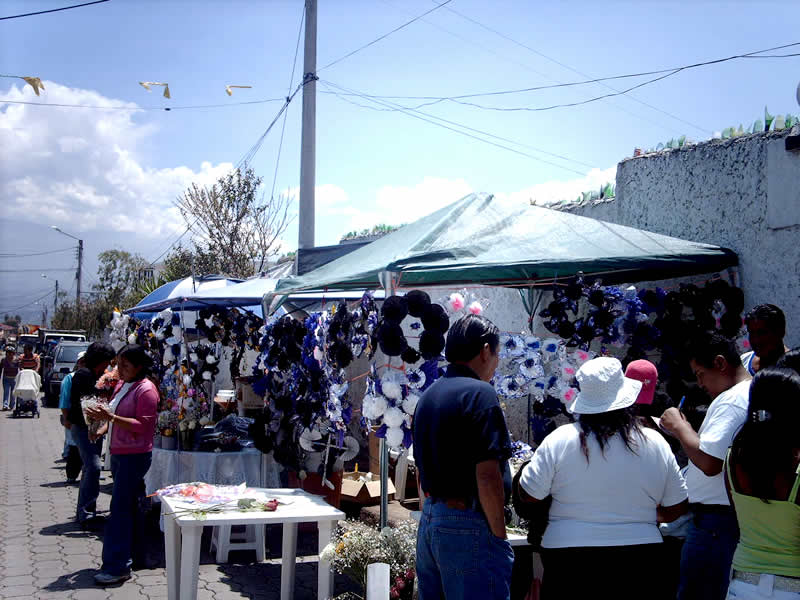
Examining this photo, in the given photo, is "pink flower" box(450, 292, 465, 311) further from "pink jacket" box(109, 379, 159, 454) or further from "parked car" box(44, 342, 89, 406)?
"parked car" box(44, 342, 89, 406)

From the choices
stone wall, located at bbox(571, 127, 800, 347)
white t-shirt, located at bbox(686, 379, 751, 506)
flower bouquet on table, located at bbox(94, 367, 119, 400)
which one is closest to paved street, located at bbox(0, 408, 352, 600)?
flower bouquet on table, located at bbox(94, 367, 119, 400)

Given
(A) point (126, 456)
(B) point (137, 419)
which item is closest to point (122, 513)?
(A) point (126, 456)

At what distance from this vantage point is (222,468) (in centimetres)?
665

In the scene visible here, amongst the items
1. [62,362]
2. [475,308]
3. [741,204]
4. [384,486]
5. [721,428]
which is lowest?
[384,486]

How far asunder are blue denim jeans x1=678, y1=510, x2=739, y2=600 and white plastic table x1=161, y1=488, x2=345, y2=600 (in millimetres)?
2190

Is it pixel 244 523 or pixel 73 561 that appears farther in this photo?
pixel 73 561

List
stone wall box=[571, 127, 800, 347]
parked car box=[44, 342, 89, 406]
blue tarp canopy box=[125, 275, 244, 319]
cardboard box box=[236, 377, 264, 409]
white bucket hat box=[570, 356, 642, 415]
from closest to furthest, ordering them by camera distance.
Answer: white bucket hat box=[570, 356, 642, 415] → stone wall box=[571, 127, 800, 347] → blue tarp canopy box=[125, 275, 244, 319] → cardboard box box=[236, 377, 264, 409] → parked car box=[44, 342, 89, 406]

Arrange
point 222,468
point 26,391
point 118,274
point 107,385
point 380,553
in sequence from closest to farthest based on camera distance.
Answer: point 380,553
point 222,468
point 107,385
point 26,391
point 118,274

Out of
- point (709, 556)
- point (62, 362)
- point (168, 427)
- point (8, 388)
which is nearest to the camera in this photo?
point (709, 556)

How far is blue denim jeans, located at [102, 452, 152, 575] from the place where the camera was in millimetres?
5512

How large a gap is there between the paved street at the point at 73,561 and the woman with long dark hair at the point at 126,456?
182mm

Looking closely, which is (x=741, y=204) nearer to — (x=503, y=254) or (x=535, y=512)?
(x=503, y=254)

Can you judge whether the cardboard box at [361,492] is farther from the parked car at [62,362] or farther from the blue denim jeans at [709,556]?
the parked car at [62,362]

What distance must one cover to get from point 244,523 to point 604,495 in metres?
2.41
